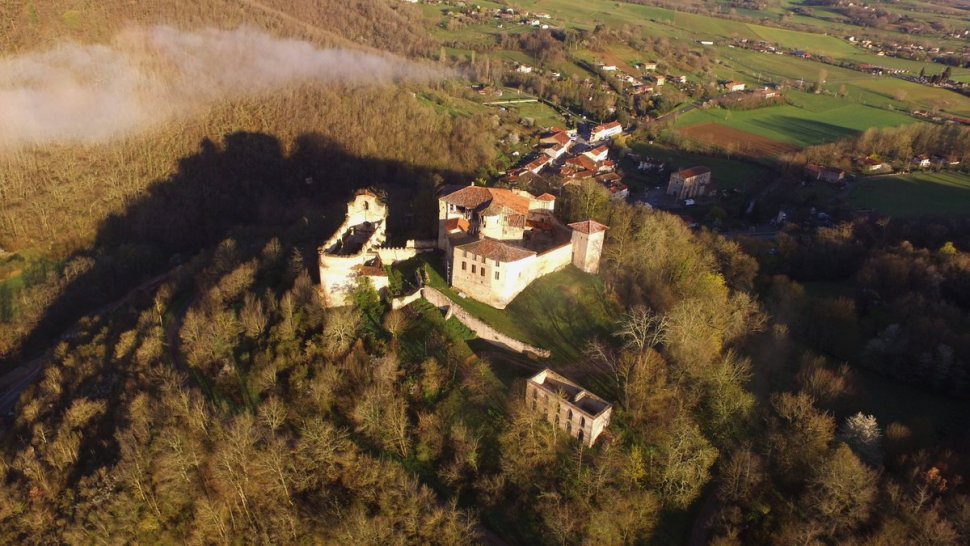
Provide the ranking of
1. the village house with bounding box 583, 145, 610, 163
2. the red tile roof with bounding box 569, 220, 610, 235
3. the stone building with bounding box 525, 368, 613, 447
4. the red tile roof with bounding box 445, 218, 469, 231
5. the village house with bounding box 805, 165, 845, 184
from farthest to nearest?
the village house with bounding box 583, 145, 610, 163, the village house with bounding box 805, 165, 845, 184, the red tile roof with bounding box 445, 218, 469, 231, the red tile roof with bounding box 569, 220, 610, 235, the stone building with bounding box 525, 368, 613, 447

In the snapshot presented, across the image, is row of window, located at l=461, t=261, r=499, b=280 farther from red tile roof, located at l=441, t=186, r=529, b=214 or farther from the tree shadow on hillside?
the tree shadow on hillside

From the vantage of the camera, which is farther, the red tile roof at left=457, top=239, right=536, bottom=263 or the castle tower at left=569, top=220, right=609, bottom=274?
the castle tower at left=569, top=220, right=609, bottom=274

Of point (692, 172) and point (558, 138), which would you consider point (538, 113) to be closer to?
point (558, 138)

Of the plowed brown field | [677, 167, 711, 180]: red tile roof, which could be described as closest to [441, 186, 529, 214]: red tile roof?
[677, 167, 711, 180]: red tile roof

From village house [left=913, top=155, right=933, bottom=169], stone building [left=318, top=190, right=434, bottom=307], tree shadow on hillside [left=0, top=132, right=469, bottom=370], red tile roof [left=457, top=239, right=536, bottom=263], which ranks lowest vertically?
tree shadow on hillside [left=0, top=132, right=469, bottom=370]

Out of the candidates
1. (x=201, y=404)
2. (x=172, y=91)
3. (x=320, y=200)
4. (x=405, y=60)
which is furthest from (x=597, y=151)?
(x=201, y=404)

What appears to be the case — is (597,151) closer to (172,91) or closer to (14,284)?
(172,91)

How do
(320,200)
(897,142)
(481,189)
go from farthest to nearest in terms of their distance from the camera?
(897,142) < (320,200) < (481,189)

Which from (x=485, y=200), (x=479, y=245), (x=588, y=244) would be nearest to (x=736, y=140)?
(x=588, y=244)
